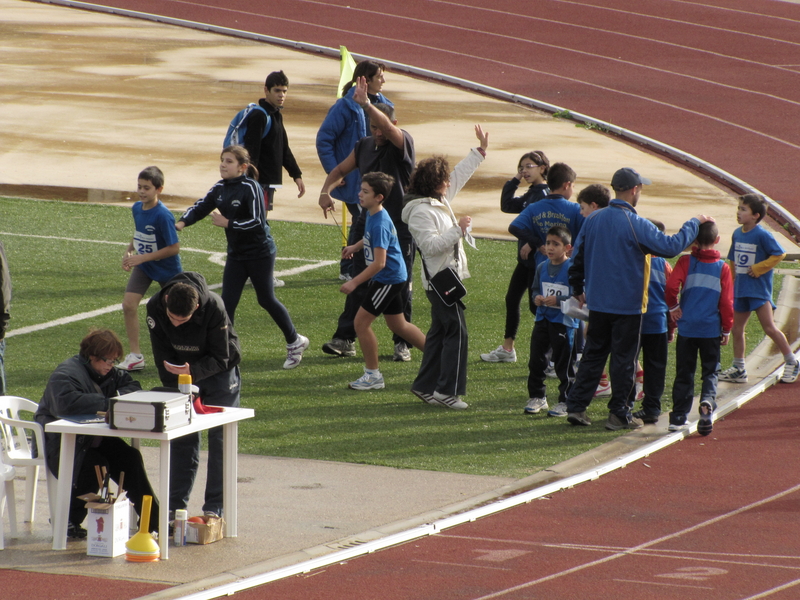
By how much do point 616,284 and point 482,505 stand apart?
214cm

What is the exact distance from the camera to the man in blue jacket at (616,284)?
8.16 m

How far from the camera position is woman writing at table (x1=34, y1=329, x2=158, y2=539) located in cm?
634

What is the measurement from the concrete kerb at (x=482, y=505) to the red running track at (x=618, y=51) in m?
11.7

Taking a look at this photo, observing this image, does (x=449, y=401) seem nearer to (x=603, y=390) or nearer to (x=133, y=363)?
(x=603, y=390)

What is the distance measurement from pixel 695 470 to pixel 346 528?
2.46m

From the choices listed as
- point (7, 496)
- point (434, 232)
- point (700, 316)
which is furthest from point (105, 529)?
point (700, 316)

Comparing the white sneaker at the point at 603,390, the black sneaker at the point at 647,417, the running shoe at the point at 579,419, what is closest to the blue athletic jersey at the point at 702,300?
the black sneaker at the point at 647,417

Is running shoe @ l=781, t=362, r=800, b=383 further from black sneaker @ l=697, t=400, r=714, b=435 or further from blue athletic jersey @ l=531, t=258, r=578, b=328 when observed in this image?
blue athletic jersey @ l=531, t=258, r=578, b=328

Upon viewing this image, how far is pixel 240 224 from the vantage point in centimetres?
949

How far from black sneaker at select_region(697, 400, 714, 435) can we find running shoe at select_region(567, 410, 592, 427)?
794 millimetres

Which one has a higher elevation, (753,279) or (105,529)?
(753,279)

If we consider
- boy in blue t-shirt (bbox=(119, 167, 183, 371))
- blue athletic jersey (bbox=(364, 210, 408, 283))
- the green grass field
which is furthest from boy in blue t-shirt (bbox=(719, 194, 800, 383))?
boy in blue t-shirt (bbox=(119, 167, 183, 371))

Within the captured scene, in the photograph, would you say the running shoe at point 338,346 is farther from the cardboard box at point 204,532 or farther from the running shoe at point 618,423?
the cardboard box at point 204,532

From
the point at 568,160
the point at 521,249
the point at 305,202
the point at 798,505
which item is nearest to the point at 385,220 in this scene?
the point at 521,249
